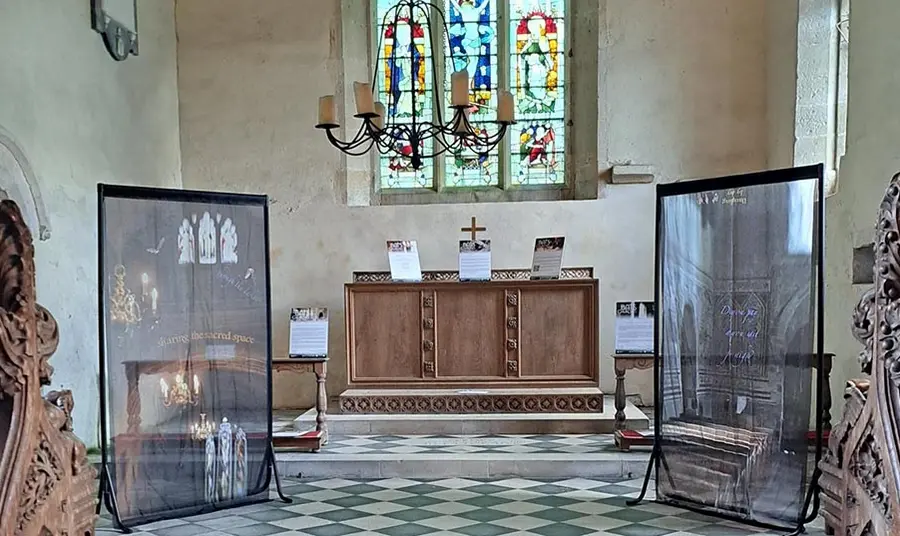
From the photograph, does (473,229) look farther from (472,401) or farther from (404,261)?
(472,401)

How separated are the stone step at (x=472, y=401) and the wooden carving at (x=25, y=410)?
426cm

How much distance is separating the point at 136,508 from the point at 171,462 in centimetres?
29

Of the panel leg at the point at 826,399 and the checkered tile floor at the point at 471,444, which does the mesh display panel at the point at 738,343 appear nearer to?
the panel leg at the point at 826,399

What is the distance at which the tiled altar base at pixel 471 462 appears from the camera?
4.98 metres

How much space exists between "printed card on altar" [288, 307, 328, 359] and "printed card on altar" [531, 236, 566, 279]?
77.0 inches

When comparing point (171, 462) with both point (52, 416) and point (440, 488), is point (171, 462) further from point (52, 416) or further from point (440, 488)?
point (52, 416)

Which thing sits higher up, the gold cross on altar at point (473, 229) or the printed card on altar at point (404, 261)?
the gold cross on altar at point (473, 229)

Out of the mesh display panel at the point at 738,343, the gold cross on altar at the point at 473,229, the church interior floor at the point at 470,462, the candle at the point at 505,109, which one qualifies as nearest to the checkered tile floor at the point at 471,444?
the church interior floor at the point at 470,462

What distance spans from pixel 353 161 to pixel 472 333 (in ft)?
7.38

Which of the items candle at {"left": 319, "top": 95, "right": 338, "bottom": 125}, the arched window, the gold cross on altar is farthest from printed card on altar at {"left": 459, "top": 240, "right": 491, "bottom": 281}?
candle at {"left": 319, "top": 95, "right": 338, "bottom": 125}

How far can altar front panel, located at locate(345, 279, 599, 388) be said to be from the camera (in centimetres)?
635

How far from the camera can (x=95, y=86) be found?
19.6 ft

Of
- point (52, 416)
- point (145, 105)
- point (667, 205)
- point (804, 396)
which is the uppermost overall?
point (145, 105)

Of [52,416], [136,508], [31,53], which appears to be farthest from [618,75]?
[52,416]
